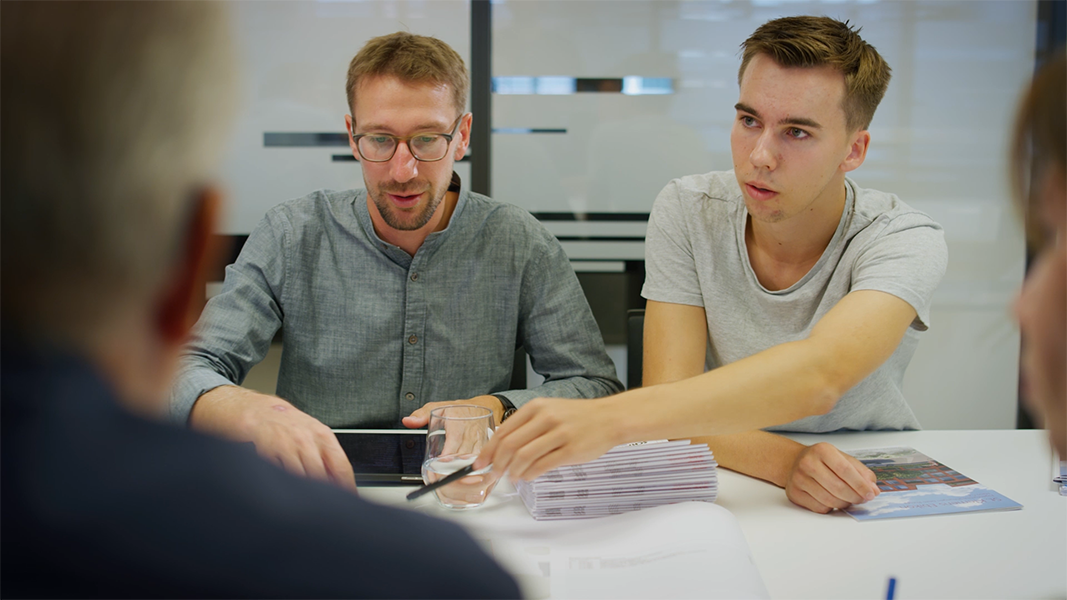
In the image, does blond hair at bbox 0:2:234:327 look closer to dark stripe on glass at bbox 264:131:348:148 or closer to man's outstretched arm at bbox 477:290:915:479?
man's outstretched arm at bbox 477:290:915:479

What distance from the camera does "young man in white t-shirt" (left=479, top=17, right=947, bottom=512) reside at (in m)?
1.18

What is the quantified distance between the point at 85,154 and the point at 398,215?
149cm

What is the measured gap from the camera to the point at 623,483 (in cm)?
115

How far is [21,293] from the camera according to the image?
0.36 meters

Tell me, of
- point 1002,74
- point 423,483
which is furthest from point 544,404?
point 1002,74

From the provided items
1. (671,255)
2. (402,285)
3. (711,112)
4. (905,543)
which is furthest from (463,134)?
(711,112)

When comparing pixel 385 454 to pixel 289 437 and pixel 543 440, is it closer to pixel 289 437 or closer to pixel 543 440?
pixel 289 437

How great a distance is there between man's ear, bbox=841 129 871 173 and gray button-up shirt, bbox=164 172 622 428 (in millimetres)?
677

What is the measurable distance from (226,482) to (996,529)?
46.3 inches

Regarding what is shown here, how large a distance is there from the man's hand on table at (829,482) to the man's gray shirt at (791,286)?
32cm

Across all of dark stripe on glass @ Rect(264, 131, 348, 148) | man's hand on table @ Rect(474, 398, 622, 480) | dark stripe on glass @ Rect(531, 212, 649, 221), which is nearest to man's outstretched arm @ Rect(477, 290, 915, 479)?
man's hand on table @ Rect(474, 398, 622, 480)

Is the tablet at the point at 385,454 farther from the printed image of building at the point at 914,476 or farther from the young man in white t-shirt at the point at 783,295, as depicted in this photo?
the printed image of building at the point at 914,476

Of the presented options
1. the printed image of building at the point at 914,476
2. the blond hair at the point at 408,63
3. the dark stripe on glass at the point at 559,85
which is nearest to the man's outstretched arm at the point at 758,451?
the printed image of building at the point at 914,476

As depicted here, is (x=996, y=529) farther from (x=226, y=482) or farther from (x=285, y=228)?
(x=285, y=228)
